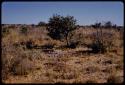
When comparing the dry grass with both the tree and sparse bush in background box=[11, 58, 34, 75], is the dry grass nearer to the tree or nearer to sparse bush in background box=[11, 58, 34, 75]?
sparse bush in background box=[11, 58, 34, 75]

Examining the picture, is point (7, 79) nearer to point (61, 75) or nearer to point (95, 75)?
point (61, 75)

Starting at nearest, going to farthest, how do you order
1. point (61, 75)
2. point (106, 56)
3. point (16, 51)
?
point (61, 75) → point (16, 51) → point (106, 56)

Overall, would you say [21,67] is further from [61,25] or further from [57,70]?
[61,25]

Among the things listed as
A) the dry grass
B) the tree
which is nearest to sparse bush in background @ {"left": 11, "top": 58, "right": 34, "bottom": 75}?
the dry grass

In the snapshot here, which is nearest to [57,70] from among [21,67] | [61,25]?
[21,67]

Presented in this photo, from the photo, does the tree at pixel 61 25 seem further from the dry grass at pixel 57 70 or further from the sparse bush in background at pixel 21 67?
the sparse bush in background at pixel 21 67

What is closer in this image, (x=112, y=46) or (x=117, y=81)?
(x=117, y=81)

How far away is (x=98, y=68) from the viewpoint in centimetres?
1055

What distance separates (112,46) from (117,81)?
9099mm

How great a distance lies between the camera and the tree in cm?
1989

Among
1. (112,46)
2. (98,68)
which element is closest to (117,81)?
(98,68)

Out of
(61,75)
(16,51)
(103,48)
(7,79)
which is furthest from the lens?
(103,48)

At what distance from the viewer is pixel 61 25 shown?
787 inches

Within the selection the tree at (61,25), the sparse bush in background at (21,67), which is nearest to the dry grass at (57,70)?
the sparse bush in background at (21,67)
